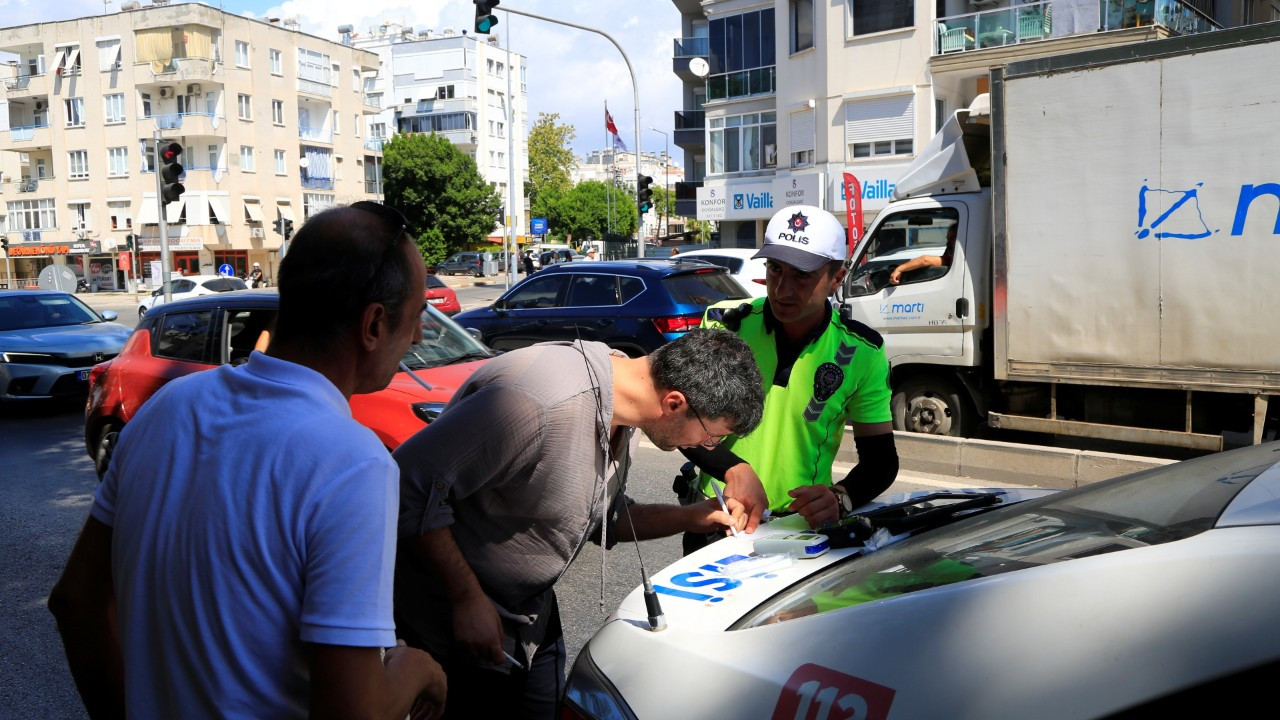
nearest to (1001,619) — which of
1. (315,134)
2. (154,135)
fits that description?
(154,135)

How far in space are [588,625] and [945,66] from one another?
25484mm

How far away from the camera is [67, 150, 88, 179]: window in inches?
2400

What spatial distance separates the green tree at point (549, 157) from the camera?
325ft

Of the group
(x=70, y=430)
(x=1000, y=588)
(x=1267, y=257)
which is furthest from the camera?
(x=70, y=430)

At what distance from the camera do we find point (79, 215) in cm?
6147

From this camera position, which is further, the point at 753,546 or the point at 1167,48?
the point at 1167,48

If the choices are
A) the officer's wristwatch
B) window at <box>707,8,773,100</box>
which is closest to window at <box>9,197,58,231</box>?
window at <box>707,8,773,100</box>

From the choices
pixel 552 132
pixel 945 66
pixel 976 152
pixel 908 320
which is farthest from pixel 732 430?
pixel 552 132

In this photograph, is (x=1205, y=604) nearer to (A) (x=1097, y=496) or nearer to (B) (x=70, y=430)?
(A) (x=1097, y=496)

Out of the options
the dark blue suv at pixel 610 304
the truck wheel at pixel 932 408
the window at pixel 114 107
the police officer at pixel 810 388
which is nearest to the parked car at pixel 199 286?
the dark blue suv at pixel 610 304

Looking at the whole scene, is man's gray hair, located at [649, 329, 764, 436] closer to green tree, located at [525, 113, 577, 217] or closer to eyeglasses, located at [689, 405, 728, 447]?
eyeglasses, located at [689, 405, 728, 447]

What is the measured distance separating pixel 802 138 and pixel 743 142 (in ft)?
16.5

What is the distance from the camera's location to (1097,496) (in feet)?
7.60

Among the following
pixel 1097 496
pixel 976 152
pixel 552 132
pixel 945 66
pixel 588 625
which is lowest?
pixel 588 625
